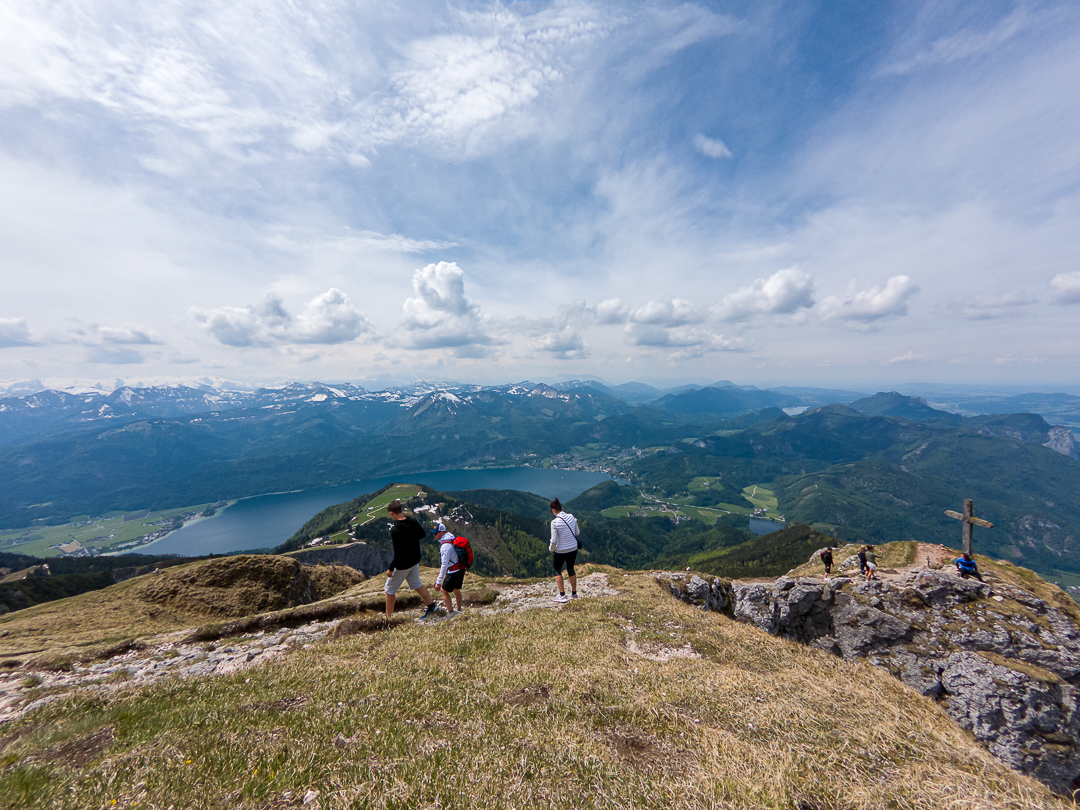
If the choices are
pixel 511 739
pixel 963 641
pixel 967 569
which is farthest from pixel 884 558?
pixel 511 739

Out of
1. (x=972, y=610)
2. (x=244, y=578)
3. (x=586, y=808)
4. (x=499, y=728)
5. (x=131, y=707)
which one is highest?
(x=586, y=808)

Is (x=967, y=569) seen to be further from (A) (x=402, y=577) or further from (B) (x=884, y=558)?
(A) (x=402, y=577)

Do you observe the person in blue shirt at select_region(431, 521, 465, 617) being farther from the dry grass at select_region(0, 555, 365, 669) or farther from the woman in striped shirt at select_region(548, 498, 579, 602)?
the dry grass at select_region(0, 555, 365, 669)

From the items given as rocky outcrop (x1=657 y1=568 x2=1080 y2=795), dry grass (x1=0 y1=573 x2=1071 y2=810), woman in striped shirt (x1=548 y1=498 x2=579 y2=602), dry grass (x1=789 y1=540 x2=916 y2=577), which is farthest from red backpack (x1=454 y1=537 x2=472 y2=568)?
dry grass (x1=789 y1=540 x2=916 y2=577)

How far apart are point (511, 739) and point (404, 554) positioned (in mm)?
9568

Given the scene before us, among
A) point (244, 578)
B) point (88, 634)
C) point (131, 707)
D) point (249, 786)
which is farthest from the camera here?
point (244, 578)

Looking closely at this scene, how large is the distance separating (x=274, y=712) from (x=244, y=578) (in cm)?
2773

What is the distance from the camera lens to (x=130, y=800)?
16.3ft

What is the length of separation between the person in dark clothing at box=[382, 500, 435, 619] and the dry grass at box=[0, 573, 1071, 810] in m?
3.73

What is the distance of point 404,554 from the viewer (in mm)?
14734

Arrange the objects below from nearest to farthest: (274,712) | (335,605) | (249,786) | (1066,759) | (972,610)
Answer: (249,786) → (274,712) → (1066,759) → (972,610) → (335,605)

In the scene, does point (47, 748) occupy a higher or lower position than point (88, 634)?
higher

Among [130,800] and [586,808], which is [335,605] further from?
[586,808]

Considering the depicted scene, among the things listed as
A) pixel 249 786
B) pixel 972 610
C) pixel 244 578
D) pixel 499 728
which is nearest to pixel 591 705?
pixel 499 728
